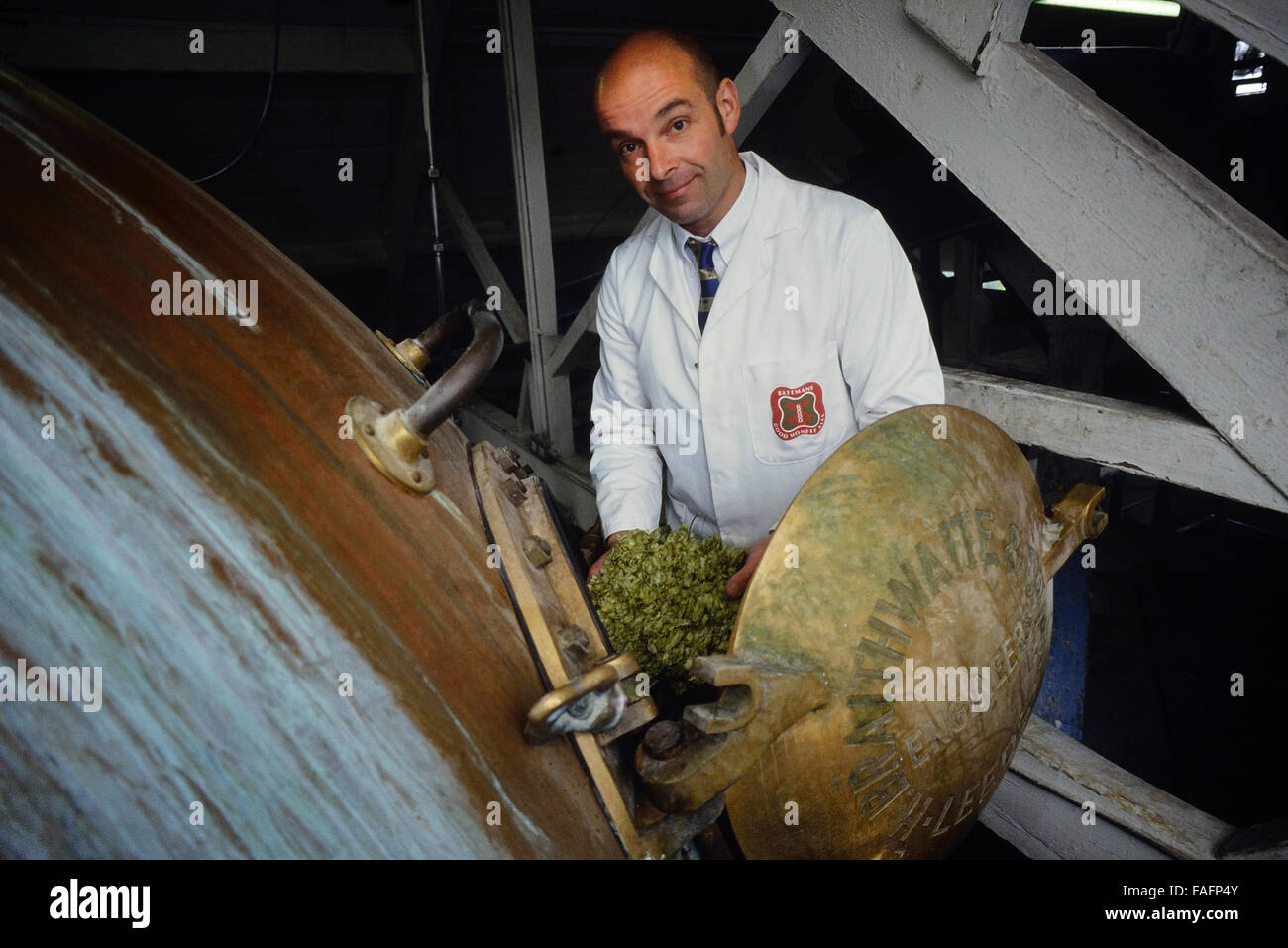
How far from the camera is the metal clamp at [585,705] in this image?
0.79 metres

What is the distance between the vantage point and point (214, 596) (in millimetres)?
719

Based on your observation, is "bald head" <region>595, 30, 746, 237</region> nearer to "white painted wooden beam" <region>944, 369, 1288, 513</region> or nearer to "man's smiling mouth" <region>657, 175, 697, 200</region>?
"man's smiling mouth" <region>657, 175, 697, 200</region>

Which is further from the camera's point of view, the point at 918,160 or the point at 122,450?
the point at 918,160

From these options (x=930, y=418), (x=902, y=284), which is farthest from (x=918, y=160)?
(x=930, y=418)

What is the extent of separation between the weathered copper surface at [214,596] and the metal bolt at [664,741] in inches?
3.4

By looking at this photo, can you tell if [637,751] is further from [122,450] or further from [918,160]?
[918,160]

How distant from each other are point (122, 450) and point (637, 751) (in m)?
0.62

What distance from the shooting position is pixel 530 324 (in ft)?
11.8

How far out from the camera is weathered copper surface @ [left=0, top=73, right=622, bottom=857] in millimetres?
676

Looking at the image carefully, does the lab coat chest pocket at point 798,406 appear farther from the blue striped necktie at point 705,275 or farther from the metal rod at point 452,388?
the metal rod at point 452,388

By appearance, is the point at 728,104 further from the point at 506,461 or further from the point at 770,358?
the point at 506,461
